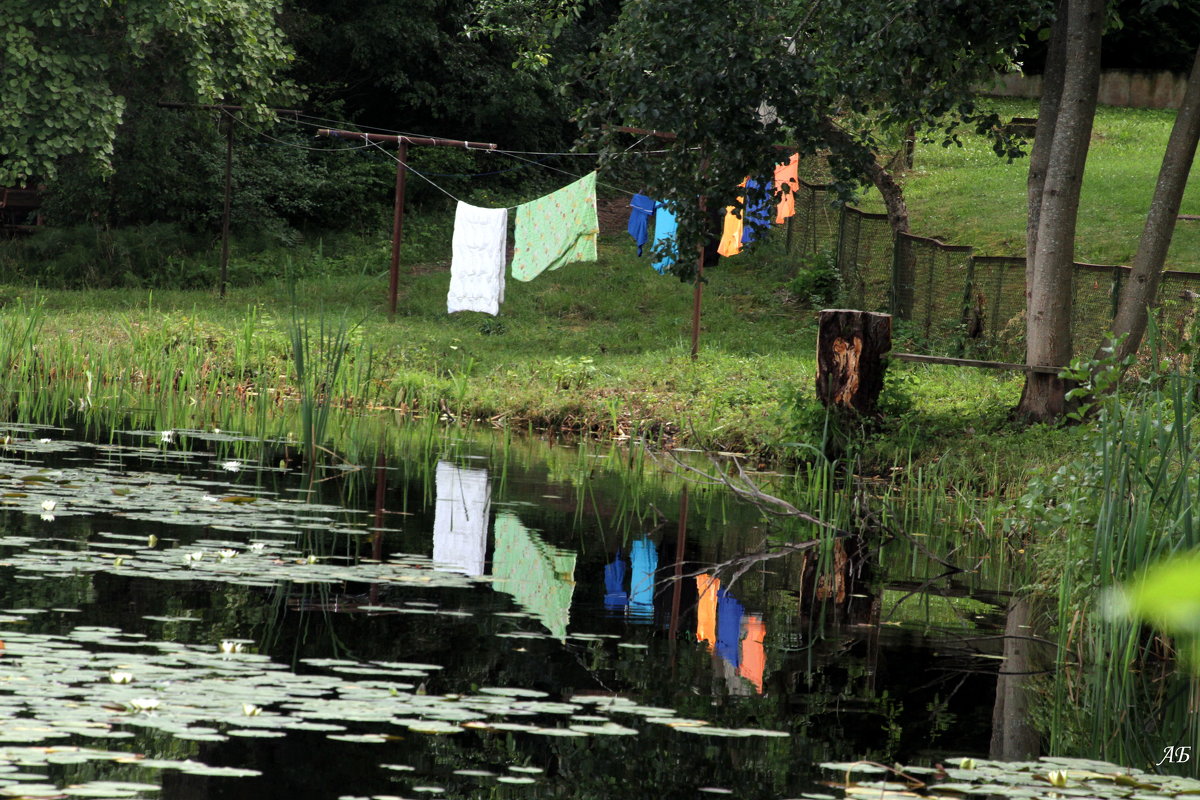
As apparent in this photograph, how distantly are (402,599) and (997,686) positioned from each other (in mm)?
2370

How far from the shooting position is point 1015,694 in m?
5.30

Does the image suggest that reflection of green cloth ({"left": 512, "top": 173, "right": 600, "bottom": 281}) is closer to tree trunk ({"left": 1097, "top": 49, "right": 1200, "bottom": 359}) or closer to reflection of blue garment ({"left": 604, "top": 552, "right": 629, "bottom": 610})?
tree trunk ({"left": 1097, "top": 49, "right": 1200, "bottom": 359})

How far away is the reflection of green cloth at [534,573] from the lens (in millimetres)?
6125

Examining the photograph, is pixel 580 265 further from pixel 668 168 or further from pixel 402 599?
pixel 402 599

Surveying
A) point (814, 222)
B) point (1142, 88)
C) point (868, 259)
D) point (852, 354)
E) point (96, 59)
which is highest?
point (1142, 88)

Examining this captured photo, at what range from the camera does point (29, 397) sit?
12727 millimetres

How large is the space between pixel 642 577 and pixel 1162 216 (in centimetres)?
644

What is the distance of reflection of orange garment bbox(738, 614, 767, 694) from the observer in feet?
17.4

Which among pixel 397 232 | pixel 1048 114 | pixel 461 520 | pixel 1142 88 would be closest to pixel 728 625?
pixel 461 520

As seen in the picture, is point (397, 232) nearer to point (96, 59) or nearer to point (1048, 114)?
point (96, 59)

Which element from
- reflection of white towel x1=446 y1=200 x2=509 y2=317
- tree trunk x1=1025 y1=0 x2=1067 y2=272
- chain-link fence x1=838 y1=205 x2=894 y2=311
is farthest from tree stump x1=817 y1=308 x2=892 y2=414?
chain-link fence x1=838 y1=205 x2=894 y2=311

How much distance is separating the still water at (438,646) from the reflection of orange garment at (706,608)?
21 mm

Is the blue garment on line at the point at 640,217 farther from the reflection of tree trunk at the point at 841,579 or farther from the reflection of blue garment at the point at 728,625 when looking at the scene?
the reflection of blue garment at the point at 728,625

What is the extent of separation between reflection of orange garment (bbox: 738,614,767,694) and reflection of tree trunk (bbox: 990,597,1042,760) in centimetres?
82
